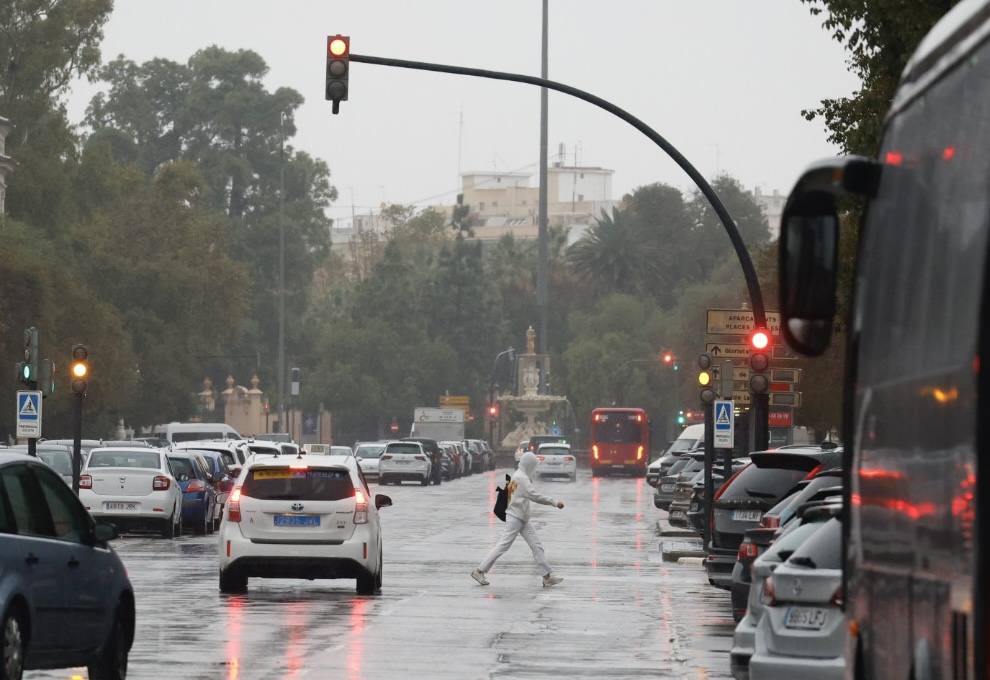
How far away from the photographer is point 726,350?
123 ft

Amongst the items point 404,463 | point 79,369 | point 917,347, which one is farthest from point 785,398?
point 404,463

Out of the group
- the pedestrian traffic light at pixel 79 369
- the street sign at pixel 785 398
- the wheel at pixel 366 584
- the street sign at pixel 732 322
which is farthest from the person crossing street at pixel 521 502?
the pedestrian traffic light at pixel 79 369

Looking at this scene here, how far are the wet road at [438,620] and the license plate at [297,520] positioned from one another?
78 cm

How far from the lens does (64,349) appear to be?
72438 millimetres

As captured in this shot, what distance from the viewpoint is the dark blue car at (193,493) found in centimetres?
3956

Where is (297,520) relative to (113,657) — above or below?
above

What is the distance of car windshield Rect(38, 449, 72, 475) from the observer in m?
41.0

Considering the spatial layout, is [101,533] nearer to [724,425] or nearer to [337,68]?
[337,68]

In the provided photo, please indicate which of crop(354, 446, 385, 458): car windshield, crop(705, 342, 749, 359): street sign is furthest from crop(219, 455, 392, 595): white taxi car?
crop(354, 446, 385, 458): car windshield

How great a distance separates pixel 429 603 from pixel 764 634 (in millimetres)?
11746

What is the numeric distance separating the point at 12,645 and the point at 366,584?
499 inches

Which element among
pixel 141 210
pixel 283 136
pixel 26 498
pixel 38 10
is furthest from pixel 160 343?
pixel 26 498

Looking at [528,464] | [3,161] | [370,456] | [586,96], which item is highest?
[3,161]

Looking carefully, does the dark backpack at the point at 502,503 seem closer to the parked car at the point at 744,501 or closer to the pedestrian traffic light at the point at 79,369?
the parked car at the point at 744,501
